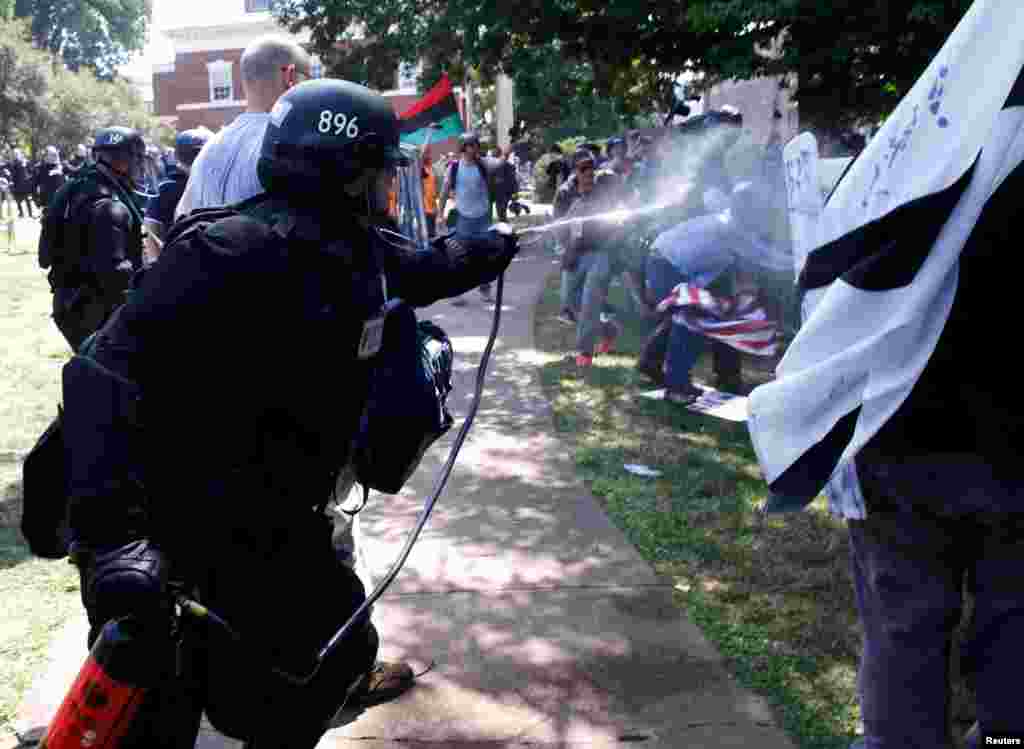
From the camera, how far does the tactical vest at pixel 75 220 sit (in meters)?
5.91

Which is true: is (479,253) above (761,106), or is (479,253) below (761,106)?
below

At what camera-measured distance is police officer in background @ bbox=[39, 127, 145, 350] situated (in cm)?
584

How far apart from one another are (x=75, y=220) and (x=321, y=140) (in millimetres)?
4103

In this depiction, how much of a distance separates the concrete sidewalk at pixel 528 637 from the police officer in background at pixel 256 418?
44 cm

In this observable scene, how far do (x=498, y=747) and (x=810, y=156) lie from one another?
1.91m

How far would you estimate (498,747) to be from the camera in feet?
11.1

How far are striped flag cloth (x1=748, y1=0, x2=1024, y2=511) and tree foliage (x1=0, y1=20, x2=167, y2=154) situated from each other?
48.0 m

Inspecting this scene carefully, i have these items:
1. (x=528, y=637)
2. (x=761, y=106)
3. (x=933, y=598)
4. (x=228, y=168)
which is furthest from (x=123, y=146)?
(x=761, y=106)

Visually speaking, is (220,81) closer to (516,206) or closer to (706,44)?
(516,206)

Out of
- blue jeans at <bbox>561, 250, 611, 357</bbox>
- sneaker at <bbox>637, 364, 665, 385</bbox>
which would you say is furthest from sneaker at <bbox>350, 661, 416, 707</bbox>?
blue jeans at <bbox>561, 250, 611, 357</bbox>

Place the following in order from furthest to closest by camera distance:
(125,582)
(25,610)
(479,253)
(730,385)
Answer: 1. (730,385)
2. (25,610)
3. (479,253)
4. (125,582)

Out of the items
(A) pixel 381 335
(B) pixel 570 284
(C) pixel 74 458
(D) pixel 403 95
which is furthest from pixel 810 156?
(D) pixel 403 95

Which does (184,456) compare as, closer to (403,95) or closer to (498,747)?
(498,747)

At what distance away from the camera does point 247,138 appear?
3.68m
